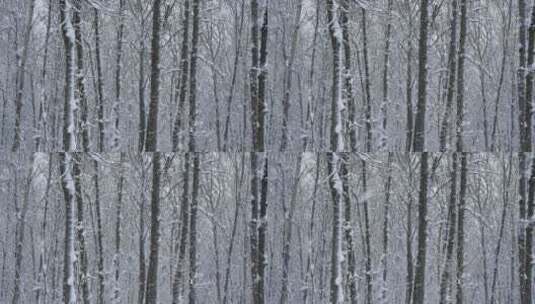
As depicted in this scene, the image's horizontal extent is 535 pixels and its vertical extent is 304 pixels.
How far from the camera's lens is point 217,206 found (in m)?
3.77

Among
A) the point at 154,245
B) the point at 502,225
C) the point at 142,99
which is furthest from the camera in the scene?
the point at 502,225

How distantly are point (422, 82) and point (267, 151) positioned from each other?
0.97 metres

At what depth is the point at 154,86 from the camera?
11.9ft

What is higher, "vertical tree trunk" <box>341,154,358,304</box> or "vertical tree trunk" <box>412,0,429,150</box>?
"vertical tree trunk" <box>412,0,429,150</box>

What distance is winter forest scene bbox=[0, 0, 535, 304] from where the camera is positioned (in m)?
3.65

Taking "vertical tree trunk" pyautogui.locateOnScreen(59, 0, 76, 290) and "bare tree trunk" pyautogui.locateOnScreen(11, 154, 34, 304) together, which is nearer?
"vertical tree trunk" pyautogui.locateOnScreen(59, 0, 76, 290)

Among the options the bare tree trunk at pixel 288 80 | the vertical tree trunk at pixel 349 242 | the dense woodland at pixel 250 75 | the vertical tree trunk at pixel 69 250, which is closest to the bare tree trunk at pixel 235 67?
the dense woodland at pixel 250 75

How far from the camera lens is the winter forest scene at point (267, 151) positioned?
3.65 m

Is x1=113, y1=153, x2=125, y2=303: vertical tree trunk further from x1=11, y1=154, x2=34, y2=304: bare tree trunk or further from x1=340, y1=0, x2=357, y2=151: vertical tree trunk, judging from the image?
x1=340, y1=0, x2=357, y2=151: vertical tree trunk

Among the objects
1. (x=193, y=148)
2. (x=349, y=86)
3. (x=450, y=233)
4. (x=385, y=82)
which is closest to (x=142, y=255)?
(x=193, y=148)

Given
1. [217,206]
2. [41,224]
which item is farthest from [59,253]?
[217,206]

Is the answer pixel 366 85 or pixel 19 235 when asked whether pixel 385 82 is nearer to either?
pixel 366 85

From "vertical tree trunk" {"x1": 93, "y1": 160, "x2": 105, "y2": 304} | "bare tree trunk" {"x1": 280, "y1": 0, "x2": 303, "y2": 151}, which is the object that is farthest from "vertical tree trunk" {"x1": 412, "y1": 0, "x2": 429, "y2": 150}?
"vertical tree trunk" {"x1": 93, "y1": 160, "x2": 105, "y2": 304}

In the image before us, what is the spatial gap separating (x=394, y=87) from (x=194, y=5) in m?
1.23
